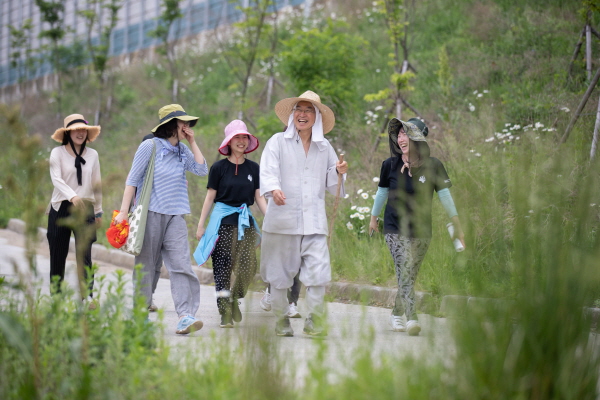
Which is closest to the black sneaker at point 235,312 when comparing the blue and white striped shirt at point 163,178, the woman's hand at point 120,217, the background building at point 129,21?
the blue and white striped shirt at point 163,178

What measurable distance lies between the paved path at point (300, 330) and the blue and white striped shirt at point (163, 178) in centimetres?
101

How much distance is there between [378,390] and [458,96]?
12.2 m

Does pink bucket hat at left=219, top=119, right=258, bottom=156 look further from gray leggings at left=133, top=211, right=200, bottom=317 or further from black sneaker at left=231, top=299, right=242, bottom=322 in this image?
black sneaker at left=231, top=299, right=242, bottom=322

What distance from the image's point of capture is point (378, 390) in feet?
9.53

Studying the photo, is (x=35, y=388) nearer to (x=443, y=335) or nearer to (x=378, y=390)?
(x=378, y=390)

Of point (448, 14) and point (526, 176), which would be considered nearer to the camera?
point (526, 176)

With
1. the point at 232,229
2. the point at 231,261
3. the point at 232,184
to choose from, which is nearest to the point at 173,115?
the point at 232,184

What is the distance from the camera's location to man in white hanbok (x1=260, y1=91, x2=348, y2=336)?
6.18 m

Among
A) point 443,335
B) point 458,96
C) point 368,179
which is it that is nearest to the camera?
point 443,335

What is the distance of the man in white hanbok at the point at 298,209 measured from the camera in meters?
6.18

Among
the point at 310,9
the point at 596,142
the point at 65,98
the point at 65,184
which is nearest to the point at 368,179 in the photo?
the point at 596,142

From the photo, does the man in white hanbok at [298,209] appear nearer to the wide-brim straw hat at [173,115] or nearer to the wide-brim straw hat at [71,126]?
the wide-brim straw hat at [173,115]

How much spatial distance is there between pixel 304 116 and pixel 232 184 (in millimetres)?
1090

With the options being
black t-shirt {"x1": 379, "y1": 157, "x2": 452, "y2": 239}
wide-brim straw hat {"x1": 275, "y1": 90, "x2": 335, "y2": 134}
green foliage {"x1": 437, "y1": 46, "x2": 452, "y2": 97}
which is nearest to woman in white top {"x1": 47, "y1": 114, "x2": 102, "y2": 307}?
wide-brim straw hat {"x1": 275, "y1": 90, "x2": 335, "y2": 134}
